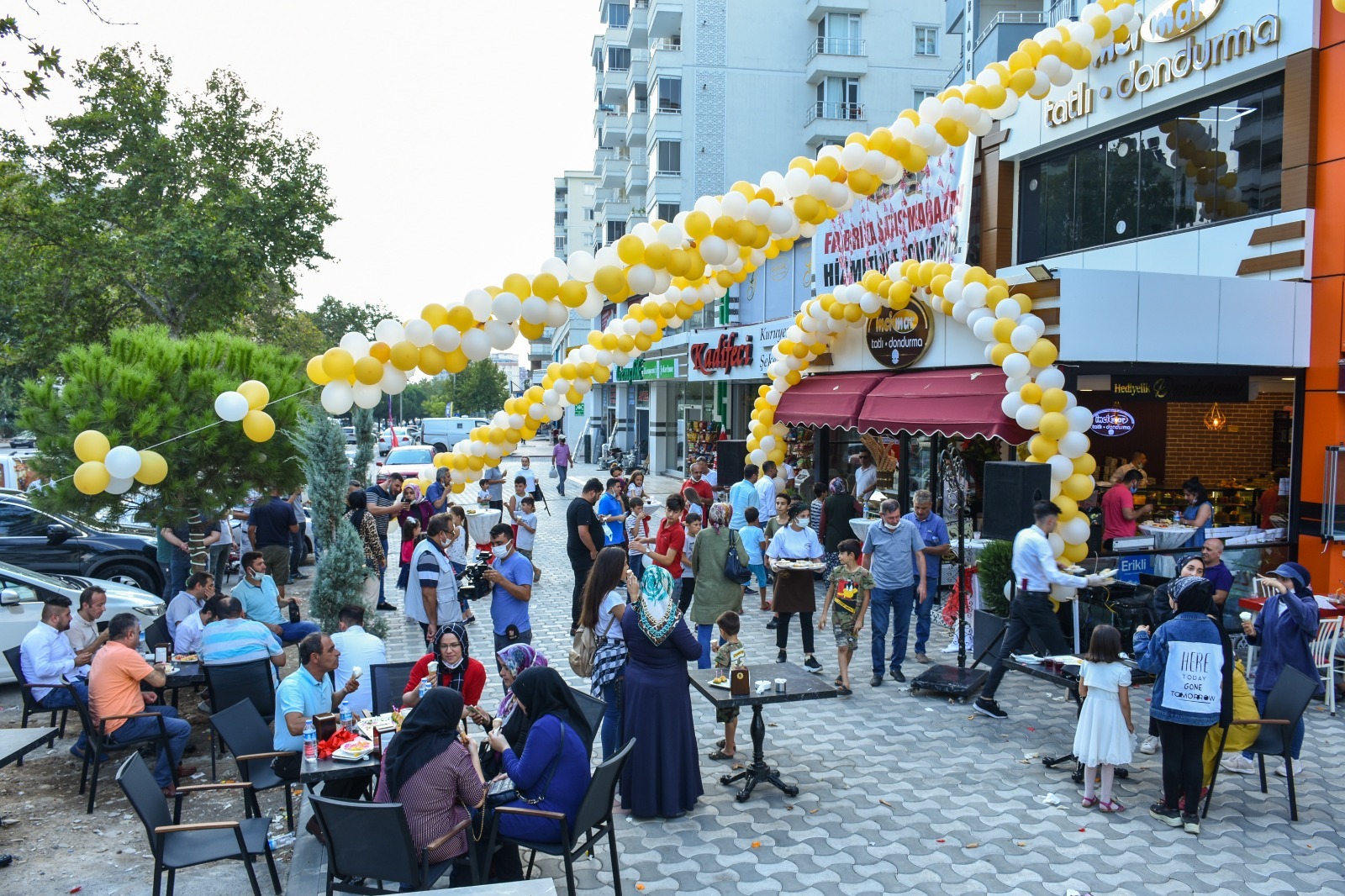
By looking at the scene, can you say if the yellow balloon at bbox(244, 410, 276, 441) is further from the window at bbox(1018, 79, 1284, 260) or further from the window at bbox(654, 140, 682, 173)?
the window at bbox(654, 140, 682, 173)

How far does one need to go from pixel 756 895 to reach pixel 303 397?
8716 millimetres

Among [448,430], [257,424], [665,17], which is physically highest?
[665,17]

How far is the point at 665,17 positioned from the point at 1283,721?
3857 centimetres

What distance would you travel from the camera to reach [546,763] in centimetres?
518

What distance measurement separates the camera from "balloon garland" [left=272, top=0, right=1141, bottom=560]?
8.56 meters

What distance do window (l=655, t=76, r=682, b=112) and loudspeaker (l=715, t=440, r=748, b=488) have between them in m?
25.2

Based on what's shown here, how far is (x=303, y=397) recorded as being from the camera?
38.7 ft

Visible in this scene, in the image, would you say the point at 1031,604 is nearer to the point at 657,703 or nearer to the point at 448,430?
the point at 657,703

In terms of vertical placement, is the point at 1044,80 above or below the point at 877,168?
Answer: above

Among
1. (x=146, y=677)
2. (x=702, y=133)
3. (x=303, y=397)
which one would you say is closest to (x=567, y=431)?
(x=702, y=133)

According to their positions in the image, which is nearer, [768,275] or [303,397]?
[303,397]

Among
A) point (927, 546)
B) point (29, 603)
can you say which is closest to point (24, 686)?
point (29, 603)

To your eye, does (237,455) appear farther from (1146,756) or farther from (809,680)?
(1146,756)

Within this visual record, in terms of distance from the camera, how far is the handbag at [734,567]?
9.54 metres
